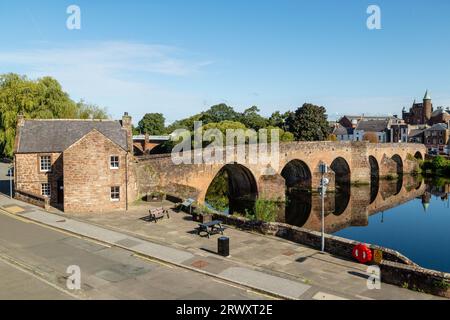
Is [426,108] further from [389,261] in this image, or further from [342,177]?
[389,261]

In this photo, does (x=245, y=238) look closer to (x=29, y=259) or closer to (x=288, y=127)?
(x=29, y=259)

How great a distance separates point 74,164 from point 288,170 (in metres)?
35.6

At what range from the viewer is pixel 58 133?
3103cm

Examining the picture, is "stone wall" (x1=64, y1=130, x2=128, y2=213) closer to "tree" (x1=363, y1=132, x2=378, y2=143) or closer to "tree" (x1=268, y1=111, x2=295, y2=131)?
"tree" (x1=268, y1=111, x2=295, y2=131)

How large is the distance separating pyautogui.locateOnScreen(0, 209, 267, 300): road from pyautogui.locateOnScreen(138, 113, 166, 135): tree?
87.9m

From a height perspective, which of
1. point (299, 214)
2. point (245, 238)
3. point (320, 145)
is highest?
point (320, 145)

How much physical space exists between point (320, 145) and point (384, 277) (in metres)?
39.8

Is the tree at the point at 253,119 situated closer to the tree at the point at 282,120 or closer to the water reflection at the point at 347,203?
the tree at the point at 282,120

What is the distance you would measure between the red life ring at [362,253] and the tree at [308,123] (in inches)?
2179

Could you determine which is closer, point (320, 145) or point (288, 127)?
point (320, 145)

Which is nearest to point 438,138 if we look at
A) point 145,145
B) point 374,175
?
point 374,175

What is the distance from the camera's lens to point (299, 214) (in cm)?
4216

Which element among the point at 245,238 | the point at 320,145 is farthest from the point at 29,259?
the point at 320,145
